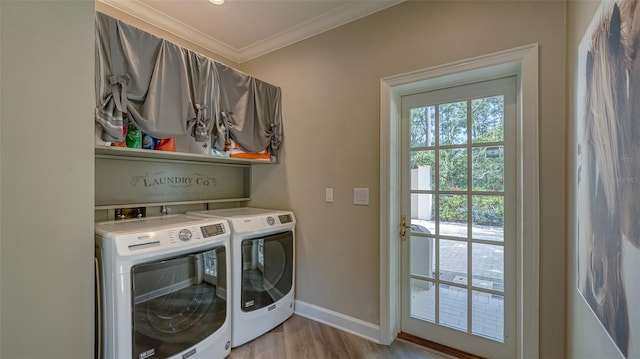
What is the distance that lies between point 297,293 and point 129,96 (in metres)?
2.07

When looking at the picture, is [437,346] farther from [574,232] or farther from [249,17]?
[249,17]

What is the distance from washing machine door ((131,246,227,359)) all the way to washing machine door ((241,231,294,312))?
0.21 m

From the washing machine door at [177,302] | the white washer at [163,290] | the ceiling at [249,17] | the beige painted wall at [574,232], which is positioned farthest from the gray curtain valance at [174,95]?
the beige painted wall at [574,232]

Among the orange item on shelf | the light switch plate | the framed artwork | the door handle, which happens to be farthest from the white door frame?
the orange item on shelf

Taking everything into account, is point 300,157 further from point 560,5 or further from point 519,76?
point 560,5

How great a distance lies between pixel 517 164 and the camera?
1.77 metres

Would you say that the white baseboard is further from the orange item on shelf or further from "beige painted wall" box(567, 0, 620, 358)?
the orange item on shelf

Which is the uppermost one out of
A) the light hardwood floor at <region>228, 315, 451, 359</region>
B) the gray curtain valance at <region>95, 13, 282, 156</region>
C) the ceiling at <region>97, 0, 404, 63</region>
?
the ceiling at <region>97, 0, 404, 63</region>

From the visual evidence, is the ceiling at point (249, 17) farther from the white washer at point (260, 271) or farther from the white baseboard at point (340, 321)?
the white baseboard at point (340, 321)

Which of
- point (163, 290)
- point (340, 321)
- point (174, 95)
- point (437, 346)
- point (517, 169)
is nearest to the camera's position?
point (163, 290)

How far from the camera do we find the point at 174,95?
192 cm

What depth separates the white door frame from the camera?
1.58 metres

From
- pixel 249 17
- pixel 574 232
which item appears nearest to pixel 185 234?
pixel 249 17

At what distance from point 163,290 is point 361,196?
1.49 m
